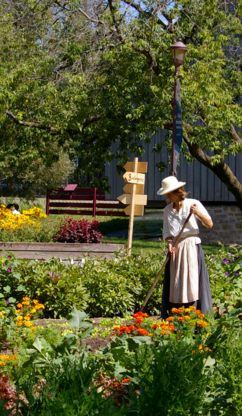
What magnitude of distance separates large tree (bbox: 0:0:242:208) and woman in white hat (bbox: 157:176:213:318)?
6.15 meters

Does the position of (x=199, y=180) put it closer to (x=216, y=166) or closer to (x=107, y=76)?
(x=216, y=166)

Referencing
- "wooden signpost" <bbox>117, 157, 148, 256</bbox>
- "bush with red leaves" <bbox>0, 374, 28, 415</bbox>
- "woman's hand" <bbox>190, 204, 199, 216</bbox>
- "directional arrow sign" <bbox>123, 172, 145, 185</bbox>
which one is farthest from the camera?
"wooden signpost" <bbox>117, 157, 148, 256</bbox>

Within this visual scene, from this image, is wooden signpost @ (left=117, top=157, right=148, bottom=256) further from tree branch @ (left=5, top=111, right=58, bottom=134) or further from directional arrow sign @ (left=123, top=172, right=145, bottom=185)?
tree branch @ (left=5, top=111, right=58, bottom=134)

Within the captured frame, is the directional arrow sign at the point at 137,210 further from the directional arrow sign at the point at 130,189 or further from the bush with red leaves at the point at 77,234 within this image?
the bush with red leaves at the point at 77,234

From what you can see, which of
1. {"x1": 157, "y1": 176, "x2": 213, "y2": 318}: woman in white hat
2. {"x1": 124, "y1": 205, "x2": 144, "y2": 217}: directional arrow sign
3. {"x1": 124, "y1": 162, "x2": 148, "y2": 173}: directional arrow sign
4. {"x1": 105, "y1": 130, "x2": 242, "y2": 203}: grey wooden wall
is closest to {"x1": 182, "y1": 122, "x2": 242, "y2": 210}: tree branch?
{"x1": 105, "y1": 130, "x2": 242, "y2": 203}: grey wooden wall

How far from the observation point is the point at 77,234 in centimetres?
1155

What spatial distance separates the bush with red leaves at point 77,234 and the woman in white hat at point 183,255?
6.77m

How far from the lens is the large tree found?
36.3 feet

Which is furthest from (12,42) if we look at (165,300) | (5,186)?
(5,186)

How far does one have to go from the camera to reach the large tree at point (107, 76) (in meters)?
11.1

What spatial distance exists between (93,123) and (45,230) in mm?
2832

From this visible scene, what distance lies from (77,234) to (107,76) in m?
3.80

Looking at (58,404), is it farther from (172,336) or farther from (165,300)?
(165,300)

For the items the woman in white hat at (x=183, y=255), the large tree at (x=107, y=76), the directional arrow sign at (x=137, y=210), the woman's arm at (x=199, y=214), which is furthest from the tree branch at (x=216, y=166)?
the woman's arm at (x=199, y=214)
